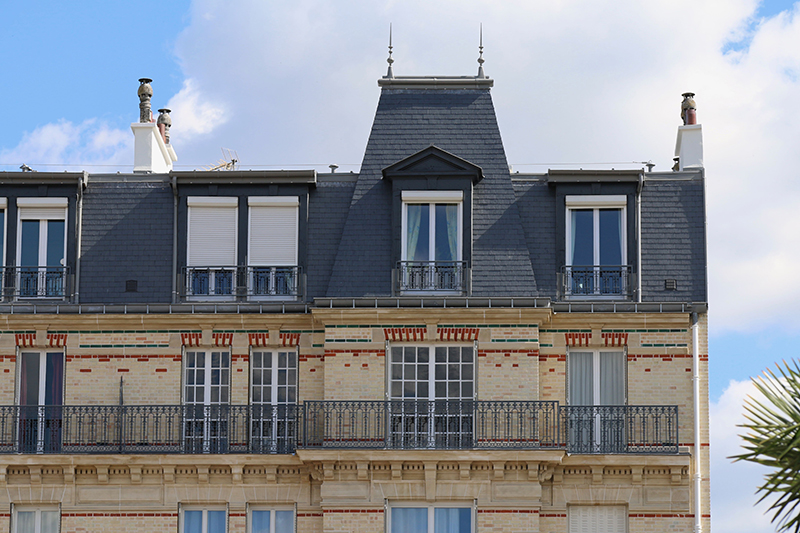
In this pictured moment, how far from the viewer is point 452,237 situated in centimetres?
2580

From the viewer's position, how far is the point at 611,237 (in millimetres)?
26031

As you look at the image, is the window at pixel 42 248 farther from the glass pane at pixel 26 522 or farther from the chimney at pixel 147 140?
the glass pane at pixel 26 522

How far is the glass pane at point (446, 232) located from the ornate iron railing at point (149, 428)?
12.3ft

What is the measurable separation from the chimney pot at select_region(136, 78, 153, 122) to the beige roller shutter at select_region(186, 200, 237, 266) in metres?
3.01

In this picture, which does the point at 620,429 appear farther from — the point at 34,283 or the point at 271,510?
the point at 34,283

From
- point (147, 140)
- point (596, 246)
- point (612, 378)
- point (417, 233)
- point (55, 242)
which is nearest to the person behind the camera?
point (612, 378)

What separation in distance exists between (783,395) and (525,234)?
21.1ft

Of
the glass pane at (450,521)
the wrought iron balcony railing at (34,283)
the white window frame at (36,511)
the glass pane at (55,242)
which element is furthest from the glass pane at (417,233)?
the white window frame at (36,511)

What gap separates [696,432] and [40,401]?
11461mm

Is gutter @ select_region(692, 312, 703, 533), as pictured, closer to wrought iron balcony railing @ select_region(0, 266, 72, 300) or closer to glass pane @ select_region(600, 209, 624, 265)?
glass pane @ select_region(600, 209, 624, 265)

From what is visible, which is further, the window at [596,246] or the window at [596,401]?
the window at [596,246]

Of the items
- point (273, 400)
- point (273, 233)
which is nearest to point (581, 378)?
point (273, 400)

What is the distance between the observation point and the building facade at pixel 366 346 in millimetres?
24766

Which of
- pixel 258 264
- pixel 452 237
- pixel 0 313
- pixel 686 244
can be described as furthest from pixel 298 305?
pixel 686 244
